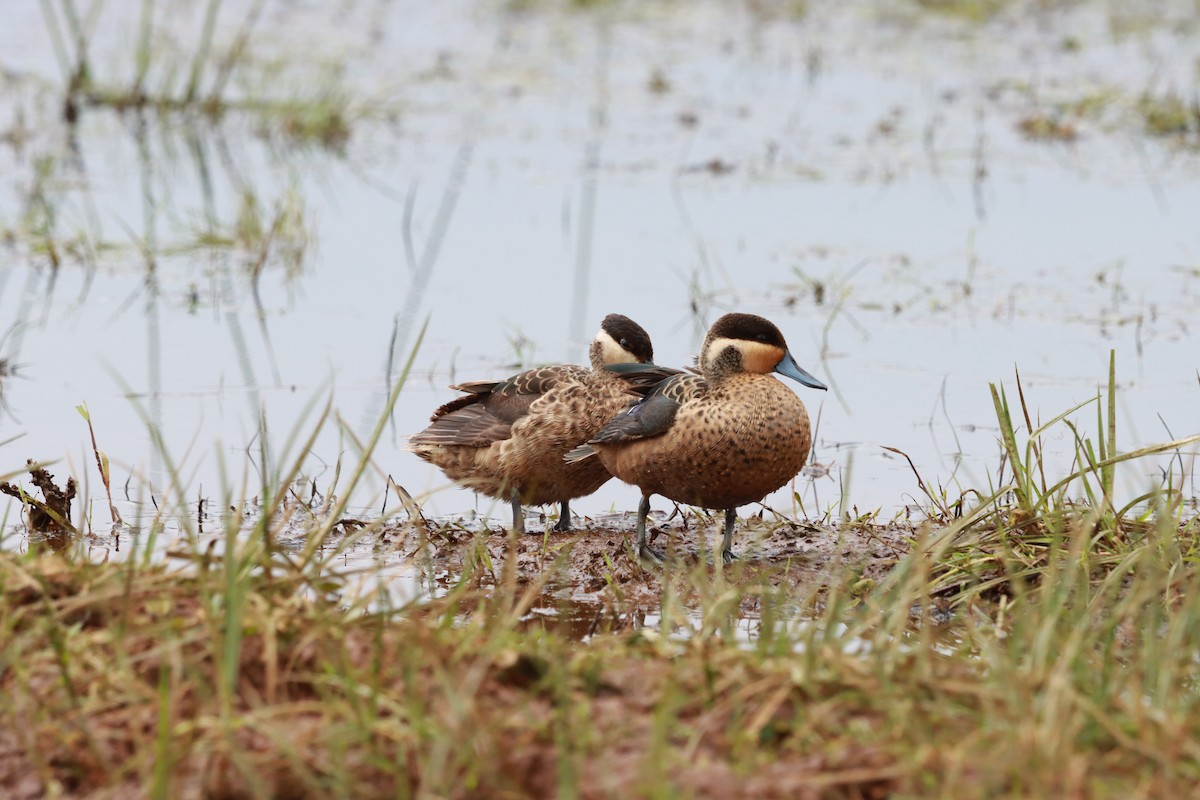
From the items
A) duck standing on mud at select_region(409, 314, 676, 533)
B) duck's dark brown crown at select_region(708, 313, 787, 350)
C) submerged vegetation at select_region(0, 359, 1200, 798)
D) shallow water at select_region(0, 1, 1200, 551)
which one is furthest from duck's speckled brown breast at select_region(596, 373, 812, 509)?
submerged vegetation at select_region(0, 359, 1200, 798)

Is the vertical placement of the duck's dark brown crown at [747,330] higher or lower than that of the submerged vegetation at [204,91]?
lower

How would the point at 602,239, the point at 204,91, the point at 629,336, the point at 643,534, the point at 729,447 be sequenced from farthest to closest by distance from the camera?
the point at 204,91 < the point at 602,239 < the point at 629,336 < the point at 643,534 < the point at 729,447

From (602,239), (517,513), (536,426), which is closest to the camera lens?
(536,426)

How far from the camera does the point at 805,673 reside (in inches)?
130

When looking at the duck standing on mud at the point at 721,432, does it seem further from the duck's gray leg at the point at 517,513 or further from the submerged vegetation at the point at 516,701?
the submerged vegetation at the point at 516,701

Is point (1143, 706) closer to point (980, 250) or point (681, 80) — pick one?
point (980, 250)

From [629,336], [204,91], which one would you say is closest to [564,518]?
[629,336]

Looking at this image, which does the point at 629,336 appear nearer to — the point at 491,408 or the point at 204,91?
the point at 491,408

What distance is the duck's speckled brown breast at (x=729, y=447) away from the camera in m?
5.31

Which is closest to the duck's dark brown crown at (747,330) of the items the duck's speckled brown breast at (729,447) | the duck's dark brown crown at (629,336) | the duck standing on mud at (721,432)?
the duck standing on mud at (721,432)

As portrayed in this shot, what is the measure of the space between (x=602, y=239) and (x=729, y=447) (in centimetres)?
419

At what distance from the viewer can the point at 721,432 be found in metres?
5.31

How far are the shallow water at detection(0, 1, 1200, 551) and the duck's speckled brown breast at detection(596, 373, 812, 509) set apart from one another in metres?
0.72

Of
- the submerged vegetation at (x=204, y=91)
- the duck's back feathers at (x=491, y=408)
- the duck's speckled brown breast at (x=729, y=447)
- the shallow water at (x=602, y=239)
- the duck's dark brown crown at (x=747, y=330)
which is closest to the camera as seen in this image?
the duck's speckled brown breast at (x=729, y=447)
